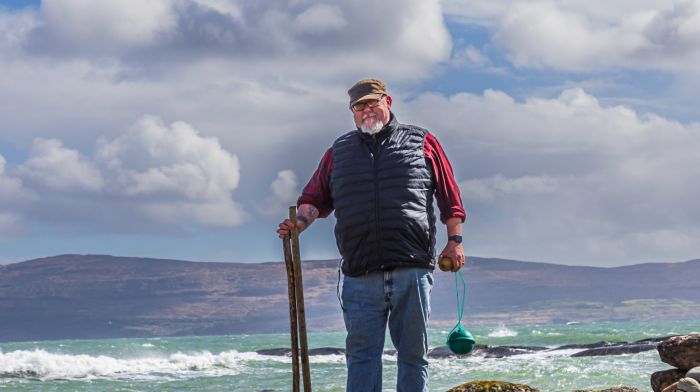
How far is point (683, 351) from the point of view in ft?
35.0

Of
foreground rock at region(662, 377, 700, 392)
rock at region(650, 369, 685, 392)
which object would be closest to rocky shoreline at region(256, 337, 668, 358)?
rock at region(650, 369, 685, 392)

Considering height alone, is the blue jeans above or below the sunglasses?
below

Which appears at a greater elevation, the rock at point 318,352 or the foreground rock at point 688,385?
the rock at point 318,352

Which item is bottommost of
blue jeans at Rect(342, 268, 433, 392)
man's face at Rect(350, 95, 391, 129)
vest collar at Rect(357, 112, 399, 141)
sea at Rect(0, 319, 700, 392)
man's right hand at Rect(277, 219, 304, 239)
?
sea at Rect(0, 319, 700, 392)

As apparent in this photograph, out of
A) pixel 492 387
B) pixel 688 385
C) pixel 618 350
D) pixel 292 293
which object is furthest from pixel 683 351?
pixel 618 350

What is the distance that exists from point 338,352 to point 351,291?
36.3 metres

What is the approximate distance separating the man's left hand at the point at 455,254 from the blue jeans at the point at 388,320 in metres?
0.13

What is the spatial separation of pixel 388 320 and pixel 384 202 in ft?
2.05

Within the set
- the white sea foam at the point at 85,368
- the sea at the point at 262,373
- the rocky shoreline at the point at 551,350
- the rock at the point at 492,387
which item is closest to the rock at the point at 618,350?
the rocky shoreline at the point at 551,350

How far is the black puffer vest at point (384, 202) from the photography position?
6035mm

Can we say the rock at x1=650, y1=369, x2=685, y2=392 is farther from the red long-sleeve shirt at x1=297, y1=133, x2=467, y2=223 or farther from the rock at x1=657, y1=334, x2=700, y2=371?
the red long-sleeve shirt at x1=297, y1=133, x2=467, y2=223

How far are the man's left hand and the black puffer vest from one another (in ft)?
0.26

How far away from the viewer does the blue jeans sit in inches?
238

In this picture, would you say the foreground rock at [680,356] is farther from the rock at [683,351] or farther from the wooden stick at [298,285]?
the wooden stick at [298,285]
